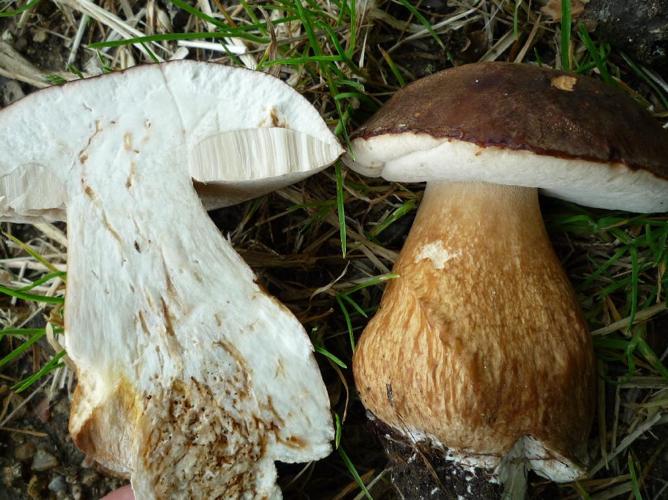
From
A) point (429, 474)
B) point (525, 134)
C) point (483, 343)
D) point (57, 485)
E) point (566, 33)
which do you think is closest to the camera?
point (525, 134)

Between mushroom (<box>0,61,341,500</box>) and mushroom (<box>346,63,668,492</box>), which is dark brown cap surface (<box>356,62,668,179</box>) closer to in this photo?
mushroom (<box>346,63,668,492</box>)

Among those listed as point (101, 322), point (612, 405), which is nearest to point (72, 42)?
point (101, 322)

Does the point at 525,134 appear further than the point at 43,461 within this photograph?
No

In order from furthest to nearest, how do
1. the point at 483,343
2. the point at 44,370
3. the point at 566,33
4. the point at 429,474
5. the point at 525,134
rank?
the point at 44,370 < the point at 566,33 < the point at 429,474 < the point at 483,343 < the point at 525,134

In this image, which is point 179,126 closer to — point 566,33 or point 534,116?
point 534,116

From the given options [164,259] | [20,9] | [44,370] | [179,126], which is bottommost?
[44,370]

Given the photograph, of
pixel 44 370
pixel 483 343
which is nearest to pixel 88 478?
pixel 44 370

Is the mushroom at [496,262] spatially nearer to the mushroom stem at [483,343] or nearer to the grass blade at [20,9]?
the mushroom stem at [483,343]

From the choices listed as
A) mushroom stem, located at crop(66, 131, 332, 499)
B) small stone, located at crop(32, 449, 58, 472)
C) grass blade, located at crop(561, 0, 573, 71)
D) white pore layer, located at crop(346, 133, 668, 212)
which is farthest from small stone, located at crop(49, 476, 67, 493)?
grass blade, located at crop(561, 0, 573, 71)
